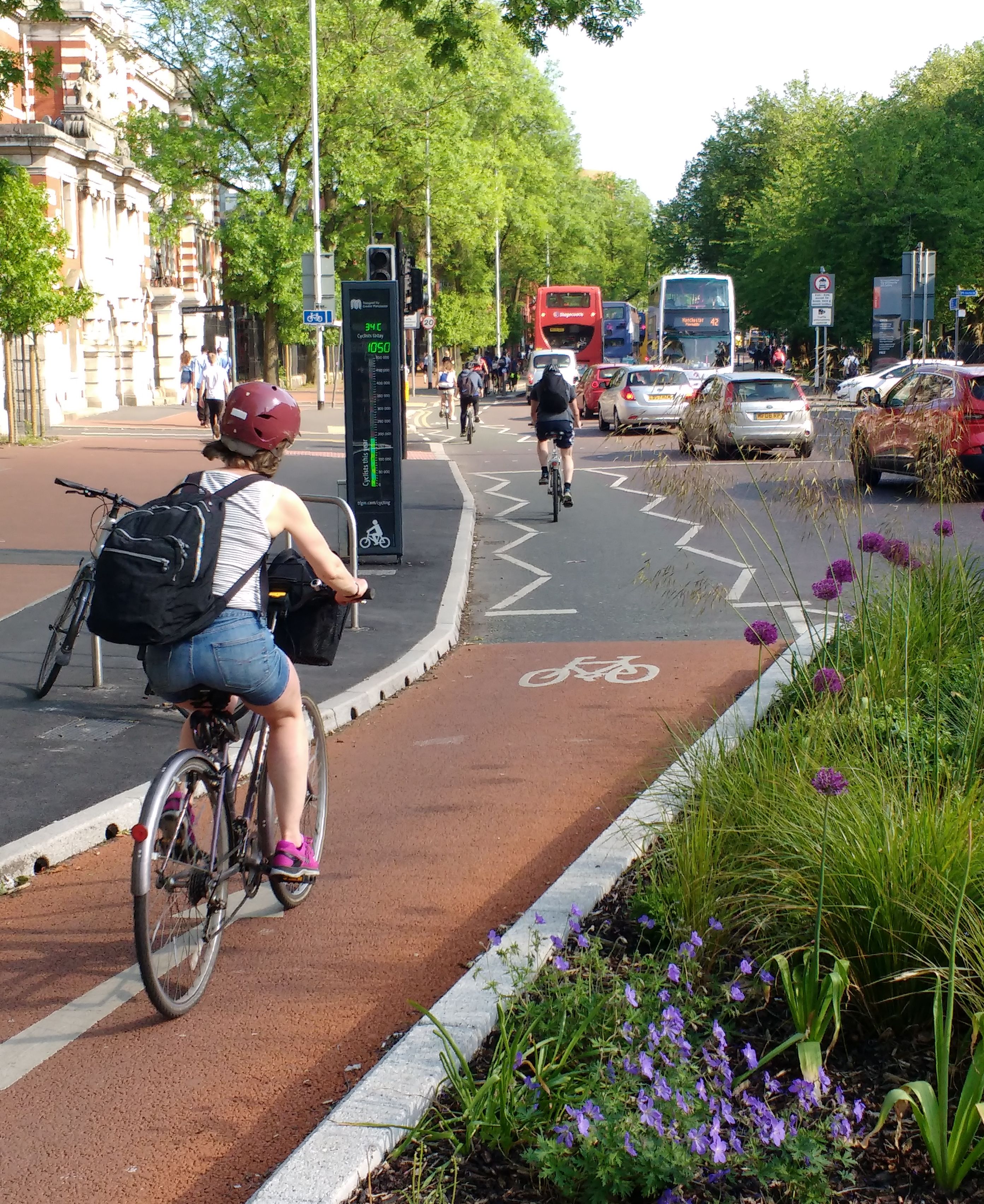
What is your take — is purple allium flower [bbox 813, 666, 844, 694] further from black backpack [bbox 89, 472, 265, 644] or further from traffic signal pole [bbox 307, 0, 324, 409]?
traffic signal pole [bbox 307, 0, 324, 409]

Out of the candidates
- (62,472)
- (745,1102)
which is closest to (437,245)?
(62,472)

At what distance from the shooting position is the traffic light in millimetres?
18375

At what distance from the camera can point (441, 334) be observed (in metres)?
65.7

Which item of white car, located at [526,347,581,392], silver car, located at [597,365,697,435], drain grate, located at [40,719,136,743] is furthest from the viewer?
white car, located at [526,347,581,392]

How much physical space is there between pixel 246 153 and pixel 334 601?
46.8 metres

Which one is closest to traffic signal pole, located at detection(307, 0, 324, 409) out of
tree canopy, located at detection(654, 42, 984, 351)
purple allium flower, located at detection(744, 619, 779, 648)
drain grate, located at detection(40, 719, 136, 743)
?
tree canopy, located at detection(654, 42, 984, 351)

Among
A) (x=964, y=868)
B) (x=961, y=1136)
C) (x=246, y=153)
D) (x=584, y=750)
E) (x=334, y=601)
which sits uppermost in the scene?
(x=246, y=153)

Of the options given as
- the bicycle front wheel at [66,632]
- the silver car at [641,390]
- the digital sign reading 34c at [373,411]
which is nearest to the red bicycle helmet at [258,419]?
the bicycle front wheel at [66,632]

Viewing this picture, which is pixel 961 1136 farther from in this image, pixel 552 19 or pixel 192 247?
pixel 192 247

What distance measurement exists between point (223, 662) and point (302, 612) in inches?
23.4

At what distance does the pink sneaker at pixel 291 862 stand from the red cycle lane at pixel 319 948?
0.23 metres

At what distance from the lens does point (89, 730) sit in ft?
24.0

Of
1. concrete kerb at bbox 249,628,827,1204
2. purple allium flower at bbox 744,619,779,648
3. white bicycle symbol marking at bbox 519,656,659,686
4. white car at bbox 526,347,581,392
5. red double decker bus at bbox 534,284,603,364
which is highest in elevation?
red double decker bus at bbox 534,284,603,364

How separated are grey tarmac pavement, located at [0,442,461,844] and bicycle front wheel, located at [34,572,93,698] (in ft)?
0.40
